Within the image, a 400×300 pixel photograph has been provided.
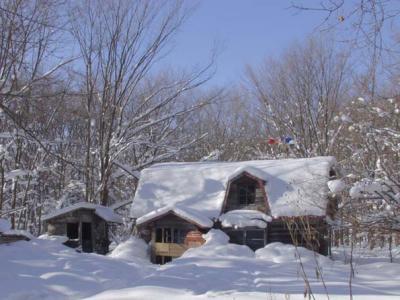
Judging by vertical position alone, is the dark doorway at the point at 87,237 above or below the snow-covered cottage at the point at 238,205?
below

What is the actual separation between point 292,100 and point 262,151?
166 inches

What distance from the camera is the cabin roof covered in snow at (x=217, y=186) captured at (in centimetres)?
2005

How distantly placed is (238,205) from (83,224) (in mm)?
7511

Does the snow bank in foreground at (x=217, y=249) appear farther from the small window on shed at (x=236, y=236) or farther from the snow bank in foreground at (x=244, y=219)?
the snow bank in foreground at (x=244, y=219)

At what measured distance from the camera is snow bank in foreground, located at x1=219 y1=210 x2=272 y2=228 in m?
20.5

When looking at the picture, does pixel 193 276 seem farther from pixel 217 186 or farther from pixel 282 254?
pixel 217 186

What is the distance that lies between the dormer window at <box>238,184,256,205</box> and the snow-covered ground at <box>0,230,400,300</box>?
2344mm

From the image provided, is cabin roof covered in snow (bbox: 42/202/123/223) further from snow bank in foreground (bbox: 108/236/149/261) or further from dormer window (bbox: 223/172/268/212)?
dormer window (bbox: 223/172/268/212)

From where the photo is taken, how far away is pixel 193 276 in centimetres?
1359

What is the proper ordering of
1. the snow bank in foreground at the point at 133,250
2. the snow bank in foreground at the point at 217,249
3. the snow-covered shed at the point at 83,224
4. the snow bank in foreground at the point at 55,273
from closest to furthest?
the snow bank in foreground at the point at 55,273 < the snow bank in foreground at the point at 217,249 < the snow bank in foreground at the point at 133,250 < the snow-covered shed at the point at 83,224

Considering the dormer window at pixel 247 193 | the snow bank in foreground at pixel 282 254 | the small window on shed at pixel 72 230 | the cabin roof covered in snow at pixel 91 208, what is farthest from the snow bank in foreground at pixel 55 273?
the dormer window at pixel 247 193

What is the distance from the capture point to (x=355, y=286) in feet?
39.5

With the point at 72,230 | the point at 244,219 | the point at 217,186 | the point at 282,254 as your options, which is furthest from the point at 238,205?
the point at 72,230

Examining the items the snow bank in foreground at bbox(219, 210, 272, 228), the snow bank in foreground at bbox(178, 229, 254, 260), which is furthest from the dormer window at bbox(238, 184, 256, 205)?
the snow bank in foreground at bbox(178, 229, 254, 260)
